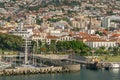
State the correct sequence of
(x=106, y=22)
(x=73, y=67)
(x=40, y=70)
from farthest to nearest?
1. (x=106, y=22)
2. (x=73, y=67)
3. (x=40, y=70)

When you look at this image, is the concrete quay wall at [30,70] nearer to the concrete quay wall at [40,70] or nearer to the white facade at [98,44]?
the concrete quay wall at [40,70]

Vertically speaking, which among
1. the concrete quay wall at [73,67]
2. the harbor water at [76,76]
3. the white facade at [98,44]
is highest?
the white facade at [98,44]

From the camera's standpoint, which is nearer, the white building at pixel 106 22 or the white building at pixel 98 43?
the white building at pixel 98 43

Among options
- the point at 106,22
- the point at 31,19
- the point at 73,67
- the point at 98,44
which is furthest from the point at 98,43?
the point at 31,19

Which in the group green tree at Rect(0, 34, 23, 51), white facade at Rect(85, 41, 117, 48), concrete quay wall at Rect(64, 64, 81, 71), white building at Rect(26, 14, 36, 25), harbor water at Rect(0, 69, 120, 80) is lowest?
harbor water at Rect(0, 69, 120, 80)

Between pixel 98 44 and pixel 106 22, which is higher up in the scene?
pixel 106 22

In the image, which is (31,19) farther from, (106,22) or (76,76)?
(76,76)

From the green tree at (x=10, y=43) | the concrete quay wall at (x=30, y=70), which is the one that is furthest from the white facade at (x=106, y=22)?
the concrete quay wall at (x=30, y=70)

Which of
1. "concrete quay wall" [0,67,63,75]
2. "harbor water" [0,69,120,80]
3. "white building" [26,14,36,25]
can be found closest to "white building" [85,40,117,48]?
"harbor water" [0,69,120,80]

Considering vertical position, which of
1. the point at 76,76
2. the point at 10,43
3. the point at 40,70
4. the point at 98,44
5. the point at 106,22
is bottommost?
the point at 76,76

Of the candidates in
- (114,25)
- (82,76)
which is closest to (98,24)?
(114,25)

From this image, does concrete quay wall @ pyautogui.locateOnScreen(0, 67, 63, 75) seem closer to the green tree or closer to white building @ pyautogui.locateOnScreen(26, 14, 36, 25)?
the green tree

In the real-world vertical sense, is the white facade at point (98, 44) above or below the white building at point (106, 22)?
below
